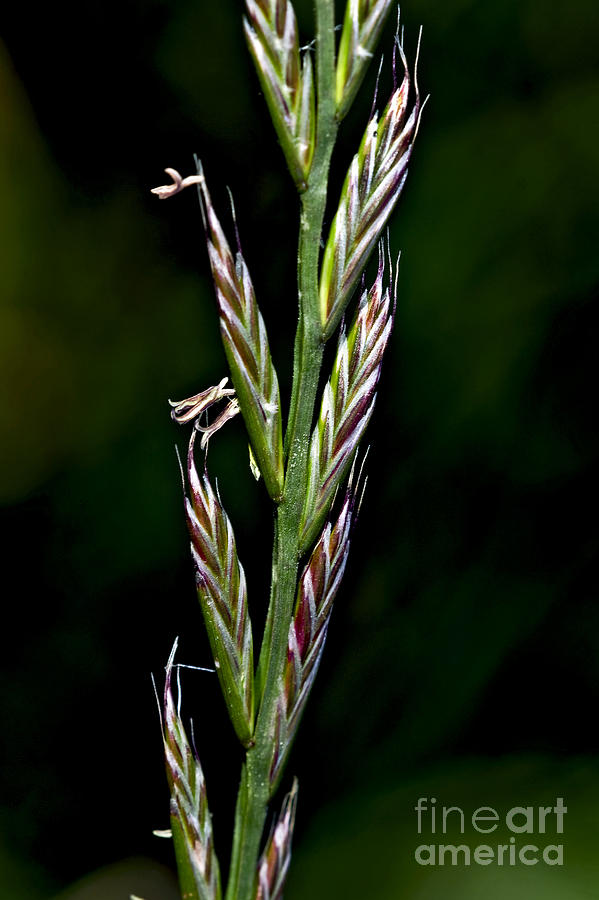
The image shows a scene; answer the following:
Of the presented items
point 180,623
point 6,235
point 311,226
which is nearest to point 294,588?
point 311,226

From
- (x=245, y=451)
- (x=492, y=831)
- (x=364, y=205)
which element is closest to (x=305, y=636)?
(x=364, y=205)

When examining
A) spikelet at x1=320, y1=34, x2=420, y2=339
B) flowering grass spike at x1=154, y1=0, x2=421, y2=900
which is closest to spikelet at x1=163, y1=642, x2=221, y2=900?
flowering grass spike at x1=154, y1=0, x2=421, y2=900

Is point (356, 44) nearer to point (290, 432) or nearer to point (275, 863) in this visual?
point (290, 432)

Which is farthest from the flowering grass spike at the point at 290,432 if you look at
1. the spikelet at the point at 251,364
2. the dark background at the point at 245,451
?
the dark background at the point at 245,451

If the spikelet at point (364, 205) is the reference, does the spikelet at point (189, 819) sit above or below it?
below

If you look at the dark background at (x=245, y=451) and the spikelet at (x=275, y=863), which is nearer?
the spikelet at (x=275, y=863)

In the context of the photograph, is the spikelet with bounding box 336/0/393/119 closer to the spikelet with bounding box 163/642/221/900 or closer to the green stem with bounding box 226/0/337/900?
the green stem with bounding box 226/0/337/900

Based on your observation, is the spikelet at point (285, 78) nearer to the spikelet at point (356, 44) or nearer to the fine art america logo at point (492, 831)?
the spikelet at point (356, 44)
